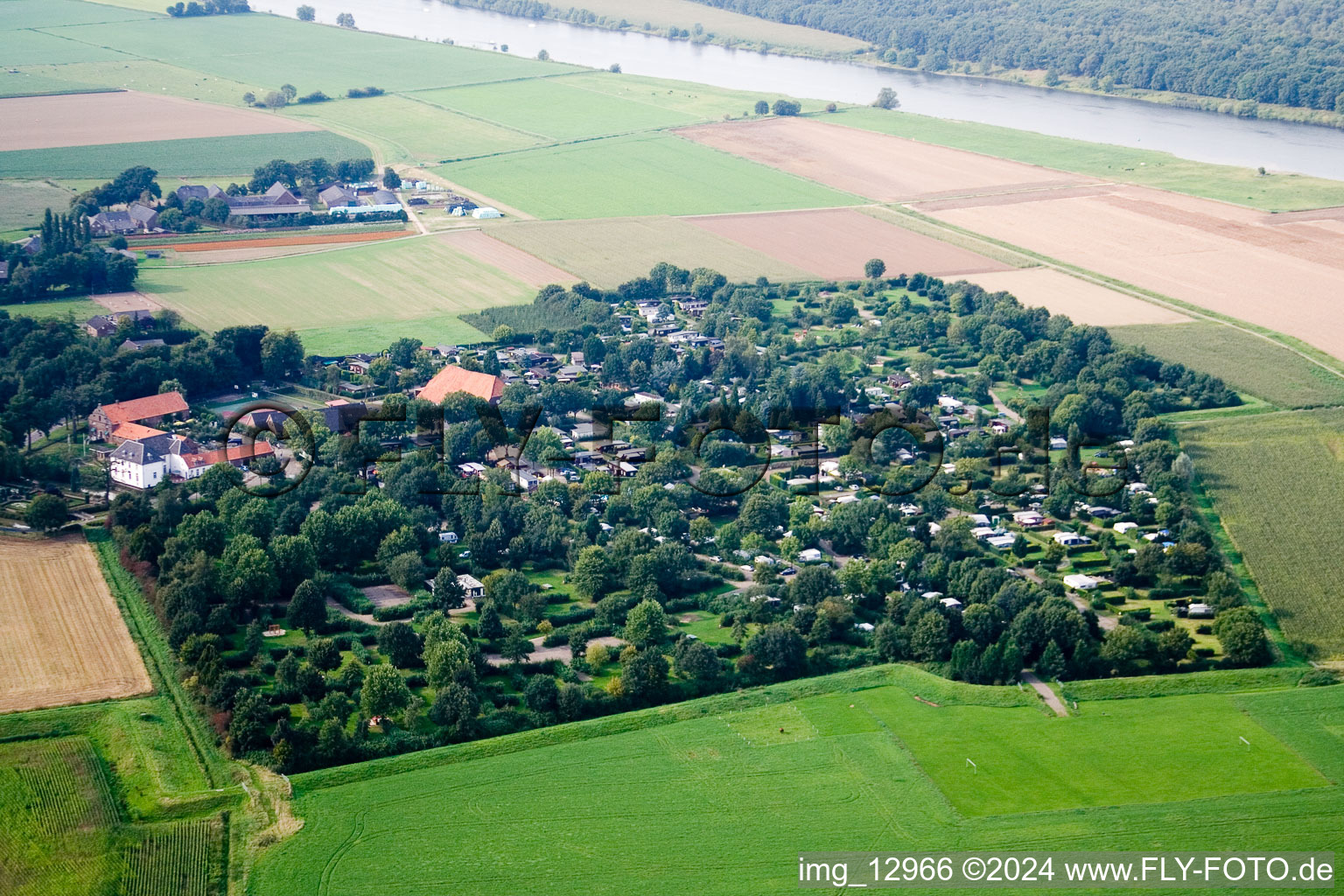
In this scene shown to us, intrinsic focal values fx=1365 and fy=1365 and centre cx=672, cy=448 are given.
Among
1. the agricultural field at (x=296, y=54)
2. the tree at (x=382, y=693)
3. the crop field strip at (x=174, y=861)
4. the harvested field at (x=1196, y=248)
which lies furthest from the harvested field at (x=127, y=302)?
the agricultural field at (x=296, y=54)

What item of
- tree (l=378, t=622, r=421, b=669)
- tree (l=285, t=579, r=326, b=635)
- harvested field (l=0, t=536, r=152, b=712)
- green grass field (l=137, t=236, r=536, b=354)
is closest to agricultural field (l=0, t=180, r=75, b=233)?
green grass field (l=137, t=236, r=536, b=354)

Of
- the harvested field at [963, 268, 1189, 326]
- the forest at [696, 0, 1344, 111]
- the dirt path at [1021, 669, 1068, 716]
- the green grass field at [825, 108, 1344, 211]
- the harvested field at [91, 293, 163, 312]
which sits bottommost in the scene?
the dirt path at [1021, 669, 1068, 716]

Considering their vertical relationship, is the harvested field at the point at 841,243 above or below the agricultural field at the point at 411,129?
below

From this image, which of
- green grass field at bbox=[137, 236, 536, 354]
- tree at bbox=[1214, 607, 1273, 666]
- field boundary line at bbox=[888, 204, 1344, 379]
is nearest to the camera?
tree at bbox=[1214, 607, 1273, 666]

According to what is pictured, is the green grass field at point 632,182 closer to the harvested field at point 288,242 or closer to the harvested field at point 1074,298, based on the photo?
the harvested field at point 288,242

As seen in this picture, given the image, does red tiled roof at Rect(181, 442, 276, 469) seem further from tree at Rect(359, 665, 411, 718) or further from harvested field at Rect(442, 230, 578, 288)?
harvested field at Rect(442, 230, 578, 288)

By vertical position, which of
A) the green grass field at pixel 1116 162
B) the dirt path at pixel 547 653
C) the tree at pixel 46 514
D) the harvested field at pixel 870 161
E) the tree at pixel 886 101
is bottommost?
the dirt path at pixel 547 653

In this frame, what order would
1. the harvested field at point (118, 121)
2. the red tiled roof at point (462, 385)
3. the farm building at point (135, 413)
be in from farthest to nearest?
1. the harvested field at point (118, 121)
2. the red tiled roof at point (462, 385)
3. the farm building at point (135, 413)

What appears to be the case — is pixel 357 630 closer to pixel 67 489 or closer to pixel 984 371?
pixel 67 489
